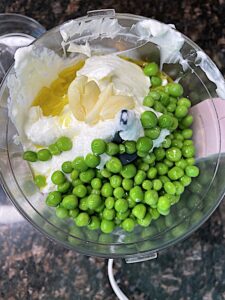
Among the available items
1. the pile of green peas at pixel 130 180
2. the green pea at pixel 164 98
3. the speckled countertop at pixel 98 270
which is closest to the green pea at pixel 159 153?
the pile of green peas at pixel 130 180

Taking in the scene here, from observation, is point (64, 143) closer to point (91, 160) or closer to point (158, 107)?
point (91, 160)

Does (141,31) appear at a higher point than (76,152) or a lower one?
higher

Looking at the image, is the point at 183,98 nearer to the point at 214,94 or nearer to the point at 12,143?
the point at 214,94

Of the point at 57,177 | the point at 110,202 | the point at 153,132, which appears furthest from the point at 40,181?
the point at 153,132

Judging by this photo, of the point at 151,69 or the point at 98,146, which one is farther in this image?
the point at 151,69

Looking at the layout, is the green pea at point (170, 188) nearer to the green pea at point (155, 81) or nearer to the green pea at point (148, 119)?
the green pea at point (148, 119)

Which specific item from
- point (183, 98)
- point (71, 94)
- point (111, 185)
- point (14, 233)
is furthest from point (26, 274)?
point (183, 98)
